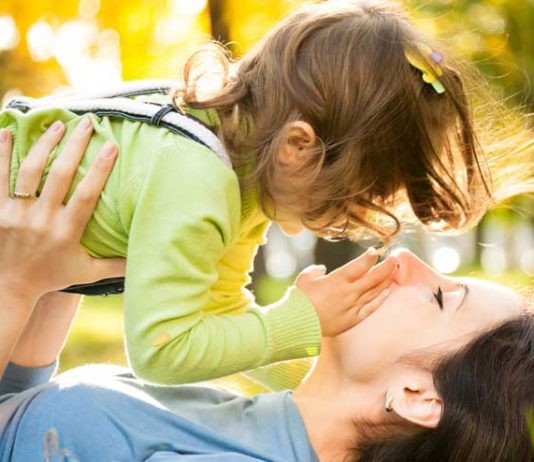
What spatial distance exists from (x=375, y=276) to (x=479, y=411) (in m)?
0.41

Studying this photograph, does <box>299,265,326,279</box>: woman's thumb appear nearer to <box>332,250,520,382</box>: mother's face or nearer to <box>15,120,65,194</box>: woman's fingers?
<box>332,250,520,382</box>: mother's face

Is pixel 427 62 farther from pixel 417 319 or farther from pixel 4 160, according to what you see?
pixel 4 160

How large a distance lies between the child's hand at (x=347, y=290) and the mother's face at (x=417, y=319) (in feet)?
0.08

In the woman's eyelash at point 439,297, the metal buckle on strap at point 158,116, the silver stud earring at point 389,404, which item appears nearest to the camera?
the metal buckle on strap at point 158,116

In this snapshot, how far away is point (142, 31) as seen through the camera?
6270 mm

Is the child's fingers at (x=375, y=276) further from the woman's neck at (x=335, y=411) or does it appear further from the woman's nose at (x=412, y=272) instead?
the woman's neck at (x=335, y=411)

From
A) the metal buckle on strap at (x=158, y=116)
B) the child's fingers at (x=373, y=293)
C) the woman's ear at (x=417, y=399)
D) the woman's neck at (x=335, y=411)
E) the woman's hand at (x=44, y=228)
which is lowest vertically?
the woman's neck at (x=335, y=411)


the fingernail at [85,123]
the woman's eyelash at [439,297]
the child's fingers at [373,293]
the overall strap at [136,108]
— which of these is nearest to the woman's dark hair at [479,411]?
the woman's eyelash at [439,297]

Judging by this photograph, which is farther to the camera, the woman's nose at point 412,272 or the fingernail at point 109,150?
the woman's nose at point 412,272

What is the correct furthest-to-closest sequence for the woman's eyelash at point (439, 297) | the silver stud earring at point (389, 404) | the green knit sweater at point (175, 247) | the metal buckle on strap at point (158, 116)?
the woman's eyelash at point (439, 297), the silver stud earring at point (389, 404), the metal buckle on strap at point (158, 116), the green knit sweater at point (175, 247)

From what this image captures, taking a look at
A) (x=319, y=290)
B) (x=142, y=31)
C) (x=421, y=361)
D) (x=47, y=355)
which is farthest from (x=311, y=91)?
(x=142, y=31)

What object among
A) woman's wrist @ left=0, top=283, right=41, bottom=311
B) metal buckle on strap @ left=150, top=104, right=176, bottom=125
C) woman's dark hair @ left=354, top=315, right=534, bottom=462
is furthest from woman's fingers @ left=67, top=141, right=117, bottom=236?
woman's dark hair @ left=354, top=315, right=534, bottom=462

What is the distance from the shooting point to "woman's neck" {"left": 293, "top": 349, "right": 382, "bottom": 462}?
2.67 metres

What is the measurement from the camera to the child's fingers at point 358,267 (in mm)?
2732
